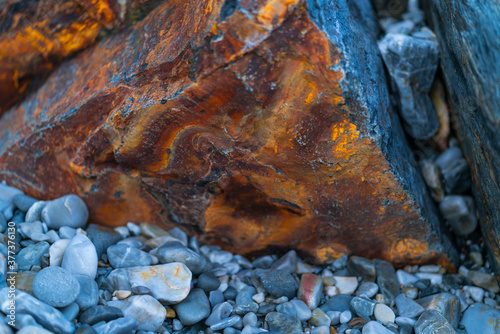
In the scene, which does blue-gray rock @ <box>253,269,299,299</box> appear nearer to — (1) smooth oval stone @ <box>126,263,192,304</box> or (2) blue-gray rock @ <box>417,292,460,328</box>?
(1) smooth oval stone @ <box>126,263,192,304</box>

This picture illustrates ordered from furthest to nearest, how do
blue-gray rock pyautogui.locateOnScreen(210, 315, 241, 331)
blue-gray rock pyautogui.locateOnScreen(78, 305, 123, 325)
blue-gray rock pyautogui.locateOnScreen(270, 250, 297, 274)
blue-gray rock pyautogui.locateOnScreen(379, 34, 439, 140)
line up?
blue-gray rock pyautogui.locateOnScreen(379, 34, 439, 140) < blue-gray rock pyautogui.locateOnScreen(270, 250, 297, 274) < blue-gray rock pyautogui.locateOnScreen(210, 315, 241, 331) < blue-gray rock pyautogui.locateOnScreen(78, 305, 123, 325)

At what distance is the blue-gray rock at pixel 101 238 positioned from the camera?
1794mm

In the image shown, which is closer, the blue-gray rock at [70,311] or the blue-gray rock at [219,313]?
the blue-gray rock at [70,311]

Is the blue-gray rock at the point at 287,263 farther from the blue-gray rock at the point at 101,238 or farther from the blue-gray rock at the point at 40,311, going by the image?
the blue-gray rock at the point at 40,311

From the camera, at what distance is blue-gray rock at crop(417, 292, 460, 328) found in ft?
5.39

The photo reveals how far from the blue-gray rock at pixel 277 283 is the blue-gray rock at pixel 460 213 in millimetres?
915

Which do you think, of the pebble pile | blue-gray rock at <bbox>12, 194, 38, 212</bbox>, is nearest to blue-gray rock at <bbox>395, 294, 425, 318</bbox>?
the pebble pile

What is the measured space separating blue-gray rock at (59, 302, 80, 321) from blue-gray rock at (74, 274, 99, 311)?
3cm

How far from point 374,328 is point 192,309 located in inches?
27.9

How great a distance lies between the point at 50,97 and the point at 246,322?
Answer: 59.6 inches

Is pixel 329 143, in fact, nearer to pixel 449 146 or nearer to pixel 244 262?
pixel 244 262

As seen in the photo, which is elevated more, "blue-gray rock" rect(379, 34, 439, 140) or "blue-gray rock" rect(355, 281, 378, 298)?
"blue-gray rock" rect(379, 34, 439, 140)

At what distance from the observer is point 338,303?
1.73 m

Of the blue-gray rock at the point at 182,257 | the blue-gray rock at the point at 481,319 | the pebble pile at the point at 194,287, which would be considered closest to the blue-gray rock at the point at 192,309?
the pebble pile at the point at 194,287
